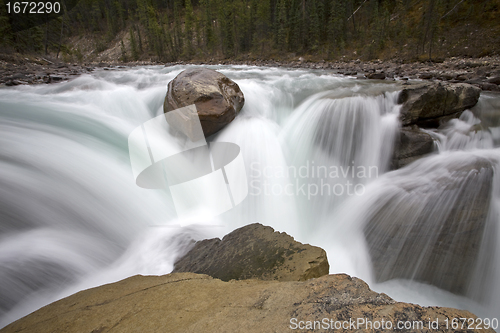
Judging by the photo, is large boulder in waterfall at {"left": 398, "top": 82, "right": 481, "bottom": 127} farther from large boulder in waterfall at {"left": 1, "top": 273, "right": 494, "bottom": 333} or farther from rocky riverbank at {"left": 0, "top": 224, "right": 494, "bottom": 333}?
large boulder in waterfall at {"left": 1, "top": 273, "right": 494, "bottom": 333}

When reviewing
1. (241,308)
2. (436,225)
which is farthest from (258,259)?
(436,225)

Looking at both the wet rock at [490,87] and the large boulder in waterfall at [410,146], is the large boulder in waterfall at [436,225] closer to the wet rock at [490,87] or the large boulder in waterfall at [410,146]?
the large boulder in waterfall at [410,146]

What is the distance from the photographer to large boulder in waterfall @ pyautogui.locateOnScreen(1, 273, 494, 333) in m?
1.03

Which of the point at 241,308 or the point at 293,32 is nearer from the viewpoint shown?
the point at 241,308

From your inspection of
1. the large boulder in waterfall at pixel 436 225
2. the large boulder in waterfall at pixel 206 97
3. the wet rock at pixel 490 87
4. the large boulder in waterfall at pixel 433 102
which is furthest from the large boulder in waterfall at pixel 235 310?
the wet rock at pixel 490 87

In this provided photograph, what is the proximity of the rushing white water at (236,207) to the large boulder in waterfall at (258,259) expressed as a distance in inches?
26.1

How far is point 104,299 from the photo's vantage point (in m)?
1.60

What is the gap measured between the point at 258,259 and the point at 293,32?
3780 centimetres

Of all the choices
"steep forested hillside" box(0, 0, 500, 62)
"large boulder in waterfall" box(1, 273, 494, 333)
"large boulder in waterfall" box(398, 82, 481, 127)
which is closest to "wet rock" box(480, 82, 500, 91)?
"large boulder in waterfall" box(398, 82, 481, 127)

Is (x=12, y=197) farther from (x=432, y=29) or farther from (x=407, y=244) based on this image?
(x=432, y=29)

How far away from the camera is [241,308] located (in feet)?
4.06

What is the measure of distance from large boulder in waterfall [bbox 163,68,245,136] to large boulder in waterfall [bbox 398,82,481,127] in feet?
11.5

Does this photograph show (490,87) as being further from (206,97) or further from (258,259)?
(258,259)

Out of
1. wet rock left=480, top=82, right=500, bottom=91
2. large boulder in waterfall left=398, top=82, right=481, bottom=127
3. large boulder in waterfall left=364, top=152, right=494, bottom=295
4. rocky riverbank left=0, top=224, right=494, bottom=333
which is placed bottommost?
large boulder in waterfall left=364, top=152, right=494, bottom=295
